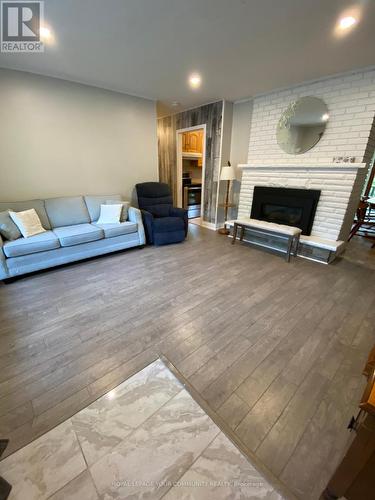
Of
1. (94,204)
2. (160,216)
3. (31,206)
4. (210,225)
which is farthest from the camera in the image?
(210,225)

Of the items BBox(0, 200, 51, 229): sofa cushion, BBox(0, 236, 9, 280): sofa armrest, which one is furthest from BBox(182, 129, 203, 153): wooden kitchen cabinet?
BBox(0, 236, 9, 280): sofa armrest

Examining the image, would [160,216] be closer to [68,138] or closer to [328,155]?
[68,138]

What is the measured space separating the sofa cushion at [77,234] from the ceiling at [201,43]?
6.68 ft

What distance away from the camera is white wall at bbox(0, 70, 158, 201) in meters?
2.90

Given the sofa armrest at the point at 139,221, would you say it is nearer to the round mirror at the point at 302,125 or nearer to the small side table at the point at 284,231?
the small side table at the point at 284,231

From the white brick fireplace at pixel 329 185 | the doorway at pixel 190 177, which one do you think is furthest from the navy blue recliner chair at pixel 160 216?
the white brick fireplace at pixel 329 185

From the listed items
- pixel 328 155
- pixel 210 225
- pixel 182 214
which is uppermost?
pixel 328 155

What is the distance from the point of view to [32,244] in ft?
8.34

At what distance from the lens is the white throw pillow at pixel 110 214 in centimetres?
339

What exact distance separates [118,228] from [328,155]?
10.8 feet

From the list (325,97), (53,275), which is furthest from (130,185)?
(325,97)

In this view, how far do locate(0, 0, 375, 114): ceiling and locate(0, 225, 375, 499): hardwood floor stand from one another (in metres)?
2.49

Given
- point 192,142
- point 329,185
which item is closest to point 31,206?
point 329,185
